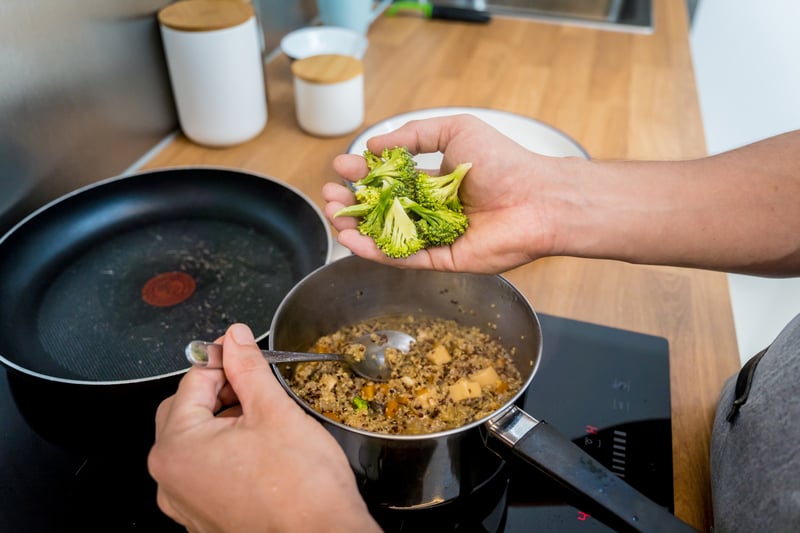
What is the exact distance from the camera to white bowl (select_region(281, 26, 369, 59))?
1642mm

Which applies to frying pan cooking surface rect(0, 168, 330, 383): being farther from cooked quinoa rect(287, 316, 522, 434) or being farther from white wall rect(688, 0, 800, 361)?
white wall rect(688, 0, 800, 361)

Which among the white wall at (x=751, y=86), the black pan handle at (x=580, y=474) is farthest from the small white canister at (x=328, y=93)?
the white wall at (x=751, y=86)

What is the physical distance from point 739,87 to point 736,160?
5.46 ft

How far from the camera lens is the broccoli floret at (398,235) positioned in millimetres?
825

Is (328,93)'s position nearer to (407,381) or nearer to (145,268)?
(145,268)

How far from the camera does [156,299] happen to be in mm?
1046

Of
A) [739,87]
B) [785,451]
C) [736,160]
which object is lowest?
[739,87]

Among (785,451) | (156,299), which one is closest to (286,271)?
(156,299)

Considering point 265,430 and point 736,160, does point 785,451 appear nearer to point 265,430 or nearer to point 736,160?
point 736,160

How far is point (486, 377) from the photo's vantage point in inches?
34.8

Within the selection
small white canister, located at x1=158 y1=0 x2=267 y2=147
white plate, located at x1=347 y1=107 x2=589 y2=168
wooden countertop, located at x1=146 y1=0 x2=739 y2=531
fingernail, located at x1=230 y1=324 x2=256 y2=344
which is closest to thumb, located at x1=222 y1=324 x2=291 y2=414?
fingernail, located at x1=230 y1=324 x2=256 y2=344

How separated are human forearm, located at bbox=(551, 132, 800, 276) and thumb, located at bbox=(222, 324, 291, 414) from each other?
1.50 feet

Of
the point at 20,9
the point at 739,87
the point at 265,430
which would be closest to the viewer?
the point at 265,430

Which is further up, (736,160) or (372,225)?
(736,160)
